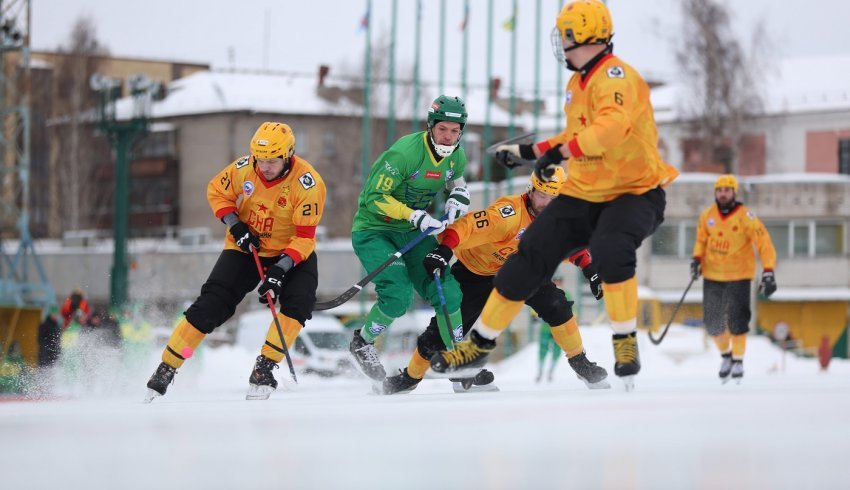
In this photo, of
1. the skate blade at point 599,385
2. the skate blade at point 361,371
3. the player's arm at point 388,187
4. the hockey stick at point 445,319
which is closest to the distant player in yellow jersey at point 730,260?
the skate blade at point 599,385

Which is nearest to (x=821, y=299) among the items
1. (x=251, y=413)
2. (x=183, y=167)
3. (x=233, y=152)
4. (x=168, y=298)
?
(x=168, y=298)

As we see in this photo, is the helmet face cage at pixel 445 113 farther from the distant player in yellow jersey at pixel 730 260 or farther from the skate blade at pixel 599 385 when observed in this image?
the distant player in yellow jersey at pixel 730 260

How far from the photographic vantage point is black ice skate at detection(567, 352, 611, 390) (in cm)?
675

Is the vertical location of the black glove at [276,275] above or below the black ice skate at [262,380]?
above

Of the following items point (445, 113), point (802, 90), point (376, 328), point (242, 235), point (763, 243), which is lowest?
point (376, 328)

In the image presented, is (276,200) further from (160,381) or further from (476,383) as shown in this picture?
(476,383)

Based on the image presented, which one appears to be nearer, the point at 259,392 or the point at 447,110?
the point at 259,392

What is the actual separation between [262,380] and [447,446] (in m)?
3.77

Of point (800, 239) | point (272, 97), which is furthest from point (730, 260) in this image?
point (272, 97)

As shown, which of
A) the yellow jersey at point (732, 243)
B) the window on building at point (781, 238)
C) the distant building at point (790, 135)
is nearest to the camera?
the yellow jersey at point (732, 243)

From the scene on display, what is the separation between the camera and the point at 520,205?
270 inches

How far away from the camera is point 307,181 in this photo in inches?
260

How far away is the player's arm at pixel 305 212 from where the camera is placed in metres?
6.58

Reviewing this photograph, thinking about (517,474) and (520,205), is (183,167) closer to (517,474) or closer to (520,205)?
(520,205)
